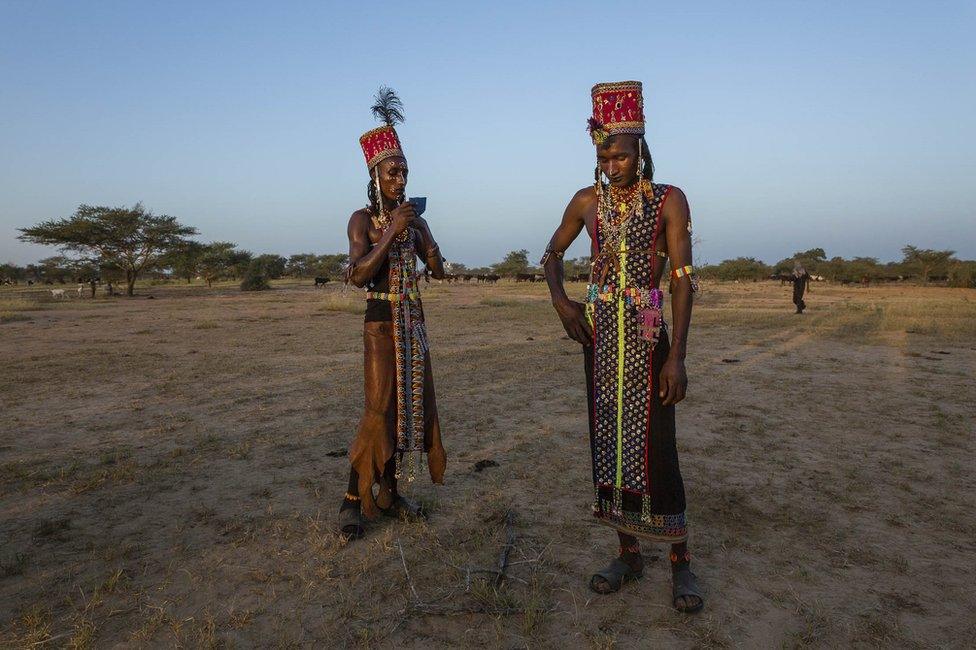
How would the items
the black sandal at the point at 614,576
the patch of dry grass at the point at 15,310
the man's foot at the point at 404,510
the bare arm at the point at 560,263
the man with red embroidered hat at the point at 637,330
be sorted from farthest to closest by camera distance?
the patch of dry grass at the point at 15,310 < the man's foot at the point at 404,510 < the bare arm at the point at 560,263 < the black sandal at the point at 614,576 < the man with red embroidered hat at the point at 637,330

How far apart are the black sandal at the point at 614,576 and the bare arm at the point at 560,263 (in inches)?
43.7

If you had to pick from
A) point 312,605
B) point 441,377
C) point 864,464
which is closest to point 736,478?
point 864,464

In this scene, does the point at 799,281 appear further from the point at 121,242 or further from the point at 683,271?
the point at 121,242

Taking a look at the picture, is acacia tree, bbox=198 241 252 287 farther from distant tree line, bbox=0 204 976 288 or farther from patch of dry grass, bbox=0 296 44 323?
patch of dry grass, bbox=0 296 44 323

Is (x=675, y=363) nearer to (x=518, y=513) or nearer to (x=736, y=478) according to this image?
(x=518, y=513)

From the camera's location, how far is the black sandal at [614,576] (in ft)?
8.69

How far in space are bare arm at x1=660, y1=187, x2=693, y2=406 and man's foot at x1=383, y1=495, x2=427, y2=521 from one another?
1.76 meters

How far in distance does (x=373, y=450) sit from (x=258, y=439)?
2.41 metres

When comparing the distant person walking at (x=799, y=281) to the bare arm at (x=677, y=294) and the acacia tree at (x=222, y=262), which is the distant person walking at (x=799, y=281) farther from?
the acacia tree at (x=222, y=262)

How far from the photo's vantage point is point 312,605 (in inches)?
101

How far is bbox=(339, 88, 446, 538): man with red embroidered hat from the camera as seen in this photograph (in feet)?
10.6

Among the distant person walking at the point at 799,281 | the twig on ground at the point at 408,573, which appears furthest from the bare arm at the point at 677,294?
the distant person walking at the point at 799,281

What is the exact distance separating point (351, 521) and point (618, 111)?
8.76 feet

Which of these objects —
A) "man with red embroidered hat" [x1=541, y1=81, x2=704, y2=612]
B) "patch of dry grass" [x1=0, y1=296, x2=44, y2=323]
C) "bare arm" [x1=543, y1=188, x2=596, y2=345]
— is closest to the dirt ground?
→ "man with red embroidered hat" [x1=541, y1=81, x2=704, y2=612]
